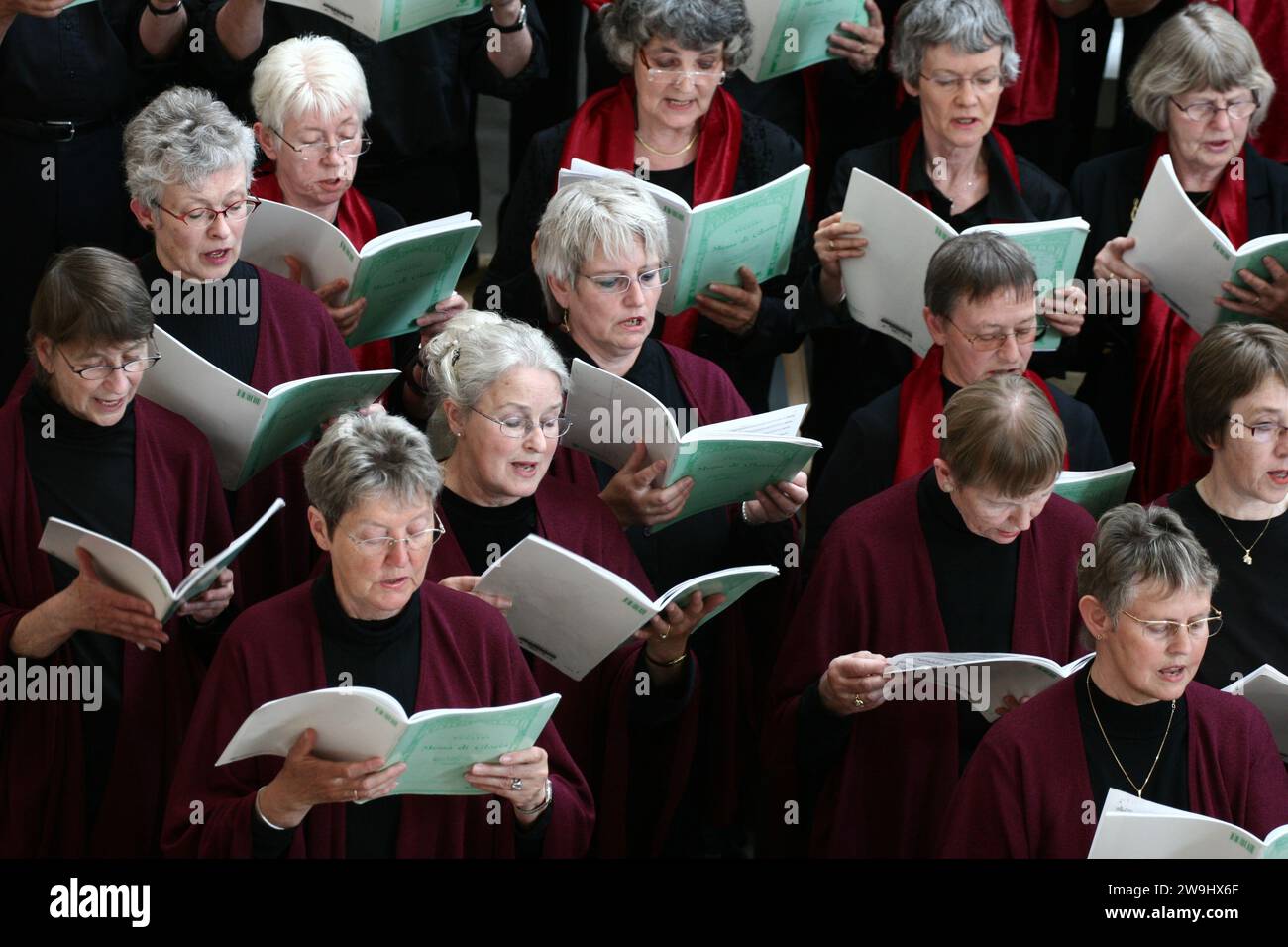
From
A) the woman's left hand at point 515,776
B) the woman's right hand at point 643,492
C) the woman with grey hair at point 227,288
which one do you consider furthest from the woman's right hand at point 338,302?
the woman's left hand at point 515,776

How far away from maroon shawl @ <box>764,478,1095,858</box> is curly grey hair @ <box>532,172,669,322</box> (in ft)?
2.88

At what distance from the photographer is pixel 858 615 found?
13.9ft

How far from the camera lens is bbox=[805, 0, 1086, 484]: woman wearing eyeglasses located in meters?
5.35

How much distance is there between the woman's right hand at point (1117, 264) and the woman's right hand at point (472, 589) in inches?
86.1

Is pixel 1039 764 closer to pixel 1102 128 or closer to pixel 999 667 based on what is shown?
pixel 999 667

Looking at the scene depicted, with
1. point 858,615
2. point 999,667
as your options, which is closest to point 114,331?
point 858,615

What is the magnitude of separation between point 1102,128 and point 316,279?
3536mm

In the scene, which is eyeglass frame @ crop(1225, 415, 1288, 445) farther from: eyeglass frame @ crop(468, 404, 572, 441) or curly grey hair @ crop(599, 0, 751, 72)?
curly grey hair @ crop(599, 0, 751, 72)

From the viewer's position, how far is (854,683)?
3.94 metres

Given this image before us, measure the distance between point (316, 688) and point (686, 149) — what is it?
242cm

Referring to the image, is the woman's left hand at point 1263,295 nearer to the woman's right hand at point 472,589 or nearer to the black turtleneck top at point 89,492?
the woman's right hand at point 472,589

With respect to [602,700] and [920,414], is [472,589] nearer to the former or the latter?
[602,700]

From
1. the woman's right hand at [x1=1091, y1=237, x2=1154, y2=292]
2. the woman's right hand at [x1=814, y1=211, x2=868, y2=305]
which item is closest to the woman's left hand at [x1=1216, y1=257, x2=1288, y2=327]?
the woman's right hand at [x1=1091, y1=237, x2=1154, y2=292]
